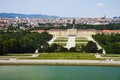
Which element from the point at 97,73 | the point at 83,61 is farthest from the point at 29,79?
the point at 83,61

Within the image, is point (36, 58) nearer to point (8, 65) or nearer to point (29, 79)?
point (8, 65)

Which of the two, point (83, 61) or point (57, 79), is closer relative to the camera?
point (57, 79)

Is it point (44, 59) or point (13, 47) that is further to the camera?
point (13, 47)

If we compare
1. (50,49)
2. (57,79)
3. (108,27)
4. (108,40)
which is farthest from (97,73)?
(108,27)

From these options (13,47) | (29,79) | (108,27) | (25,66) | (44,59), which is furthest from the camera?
(108,27)

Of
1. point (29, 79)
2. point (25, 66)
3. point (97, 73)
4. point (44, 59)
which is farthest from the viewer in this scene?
point (44, 59)

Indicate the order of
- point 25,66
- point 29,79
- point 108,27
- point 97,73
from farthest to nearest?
point 108,27
point 25,66
point 97,73
point 29,79

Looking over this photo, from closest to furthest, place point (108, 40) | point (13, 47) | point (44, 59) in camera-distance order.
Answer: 1. point (44, 59)
2. point (13, 47)
3. point (108, 40)

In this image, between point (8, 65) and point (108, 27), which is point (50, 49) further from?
point (108, 27)
